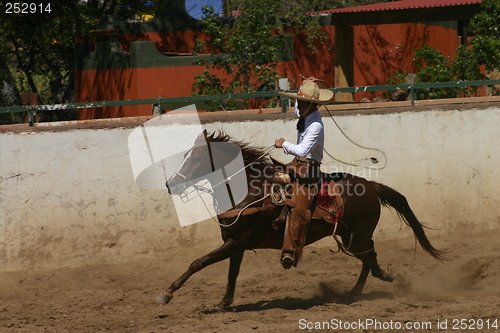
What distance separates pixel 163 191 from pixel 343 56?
698cm

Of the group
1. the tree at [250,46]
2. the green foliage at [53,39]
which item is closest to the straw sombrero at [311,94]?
the tree at [250,46]

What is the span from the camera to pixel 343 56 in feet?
42.9

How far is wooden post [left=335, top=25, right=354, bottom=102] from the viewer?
13023 millimetres

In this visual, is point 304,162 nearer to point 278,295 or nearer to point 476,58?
point 278,295

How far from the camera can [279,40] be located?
42.9 feet

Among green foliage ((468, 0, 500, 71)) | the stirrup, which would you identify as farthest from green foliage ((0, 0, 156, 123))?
the stirrup

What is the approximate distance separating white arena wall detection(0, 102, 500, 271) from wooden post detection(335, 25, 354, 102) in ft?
17.1

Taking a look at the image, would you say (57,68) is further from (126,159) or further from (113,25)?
(126,159)

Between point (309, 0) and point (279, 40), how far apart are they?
195 inches

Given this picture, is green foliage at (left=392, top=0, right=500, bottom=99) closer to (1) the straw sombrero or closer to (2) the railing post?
(2) the railing post

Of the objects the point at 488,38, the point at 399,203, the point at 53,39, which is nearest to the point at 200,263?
Result: the point at 399,203

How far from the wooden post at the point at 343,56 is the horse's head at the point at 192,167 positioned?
7.97 m

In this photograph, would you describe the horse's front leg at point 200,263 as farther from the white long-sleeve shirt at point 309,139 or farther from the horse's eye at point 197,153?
the white long-sleeve shirt at point 309,139

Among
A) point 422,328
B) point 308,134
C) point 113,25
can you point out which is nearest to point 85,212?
point 308,134
